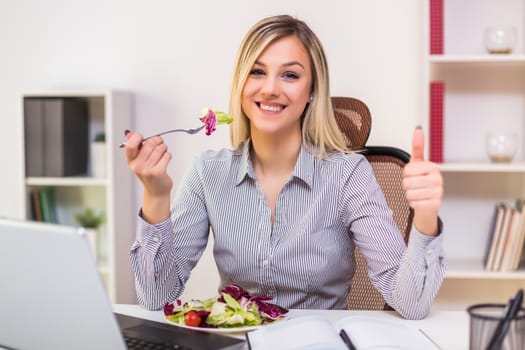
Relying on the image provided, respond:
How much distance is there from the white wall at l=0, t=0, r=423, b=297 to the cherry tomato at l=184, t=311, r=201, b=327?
6.44ft

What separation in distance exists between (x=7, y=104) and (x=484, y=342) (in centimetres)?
301

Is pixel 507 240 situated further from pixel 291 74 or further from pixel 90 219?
pixel 90 219

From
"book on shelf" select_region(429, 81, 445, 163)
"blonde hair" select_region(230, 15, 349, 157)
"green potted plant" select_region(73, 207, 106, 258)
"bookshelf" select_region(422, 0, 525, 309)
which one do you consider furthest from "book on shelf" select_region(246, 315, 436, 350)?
"green potted plant" select_region(73, 207, 106, 258)

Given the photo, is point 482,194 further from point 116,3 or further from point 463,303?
point 116,3

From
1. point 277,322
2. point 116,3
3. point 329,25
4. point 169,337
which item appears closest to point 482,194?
point 329,25

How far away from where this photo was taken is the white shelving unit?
130 inches

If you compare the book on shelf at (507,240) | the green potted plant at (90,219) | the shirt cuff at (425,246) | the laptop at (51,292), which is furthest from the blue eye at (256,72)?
the green potted plant at (90,219)

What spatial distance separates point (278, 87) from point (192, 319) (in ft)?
2.31

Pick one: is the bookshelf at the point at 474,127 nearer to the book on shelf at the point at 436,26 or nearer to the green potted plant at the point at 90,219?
the book on shelf at the point at 436,26

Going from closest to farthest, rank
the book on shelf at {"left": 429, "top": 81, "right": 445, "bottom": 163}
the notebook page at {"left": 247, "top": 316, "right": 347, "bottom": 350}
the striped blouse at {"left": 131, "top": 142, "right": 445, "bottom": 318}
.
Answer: the notebook page at {"left": 247, "top": 316, "right": 347, "bottom": 350}
the striped blouse at {"left": 131, "top": 142, "right": 445, "bottom": 318}
the book on shelf at {"left": 429, "top": 81, "right": 445, "bottom": 163}

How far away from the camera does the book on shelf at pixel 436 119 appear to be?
2996mm

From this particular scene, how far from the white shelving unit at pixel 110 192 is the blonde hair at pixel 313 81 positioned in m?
→ 1.39

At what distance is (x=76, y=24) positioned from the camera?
3537mm

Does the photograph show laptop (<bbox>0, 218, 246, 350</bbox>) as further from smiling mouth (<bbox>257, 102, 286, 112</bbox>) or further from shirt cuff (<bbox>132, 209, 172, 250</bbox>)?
smiling mouth (<bbox>257, 102, 286, 112</bbox>)
